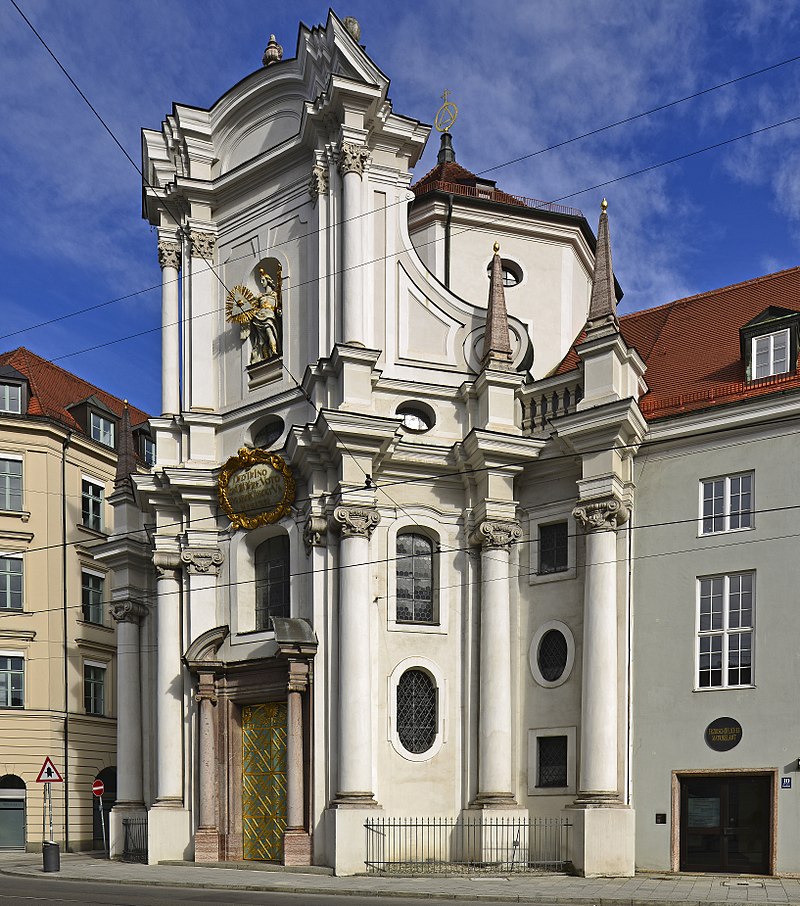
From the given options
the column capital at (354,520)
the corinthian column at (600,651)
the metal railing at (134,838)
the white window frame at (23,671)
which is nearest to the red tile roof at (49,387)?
the white window frame at (23,671)

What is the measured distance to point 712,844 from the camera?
21938 mm

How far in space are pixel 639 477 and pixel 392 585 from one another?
222 inches

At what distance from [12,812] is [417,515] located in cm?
1792

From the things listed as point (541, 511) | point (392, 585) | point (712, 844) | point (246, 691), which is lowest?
point (712, 844)

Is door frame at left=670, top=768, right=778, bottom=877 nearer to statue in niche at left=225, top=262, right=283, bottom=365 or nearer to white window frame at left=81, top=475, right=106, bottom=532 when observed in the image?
statue in niche at left=225, top=262, right=283, bottom=365

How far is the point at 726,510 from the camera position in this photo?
2298 cm

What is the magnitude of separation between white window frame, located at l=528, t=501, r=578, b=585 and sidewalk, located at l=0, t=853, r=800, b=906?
605 centimetres

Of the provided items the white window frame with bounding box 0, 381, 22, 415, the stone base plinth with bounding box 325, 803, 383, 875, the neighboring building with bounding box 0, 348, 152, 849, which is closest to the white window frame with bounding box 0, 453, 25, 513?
the neighboring building with bounding box 0, 348, 152, 849

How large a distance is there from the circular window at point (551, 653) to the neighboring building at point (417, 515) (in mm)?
62

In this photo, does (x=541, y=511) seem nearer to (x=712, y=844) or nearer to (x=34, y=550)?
(x=712, y=844)

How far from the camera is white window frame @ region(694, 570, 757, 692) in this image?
22.2m

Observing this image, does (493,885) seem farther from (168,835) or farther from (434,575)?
(168,835)

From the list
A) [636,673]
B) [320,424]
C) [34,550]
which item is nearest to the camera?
[636,673]

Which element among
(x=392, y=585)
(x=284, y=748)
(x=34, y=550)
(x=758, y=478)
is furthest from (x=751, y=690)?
(x=34, y=550)
